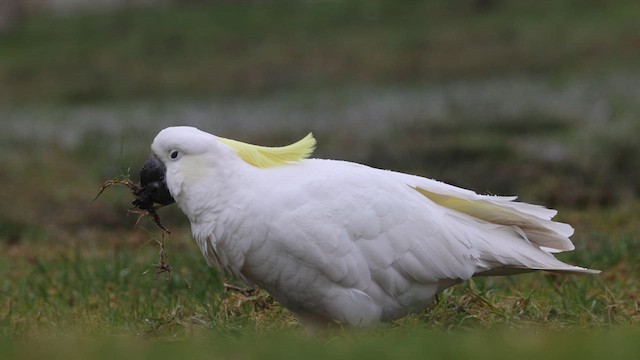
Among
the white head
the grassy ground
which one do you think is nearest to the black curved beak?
the white head

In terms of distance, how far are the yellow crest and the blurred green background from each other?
0.84m

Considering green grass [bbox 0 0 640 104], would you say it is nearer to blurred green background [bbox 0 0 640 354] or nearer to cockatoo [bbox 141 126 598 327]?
blurred green background [bbox 0 0 640 354]

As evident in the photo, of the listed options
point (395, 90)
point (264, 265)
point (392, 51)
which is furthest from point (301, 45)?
point (264, 265)

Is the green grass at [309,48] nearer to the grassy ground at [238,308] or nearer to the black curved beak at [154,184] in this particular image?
the grassy ground at [238,308]

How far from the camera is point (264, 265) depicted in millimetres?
5023

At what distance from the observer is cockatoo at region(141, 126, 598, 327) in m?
4.99

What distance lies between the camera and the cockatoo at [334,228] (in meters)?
4.99

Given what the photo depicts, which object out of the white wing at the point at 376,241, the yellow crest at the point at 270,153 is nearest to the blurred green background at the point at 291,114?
the white wing at the point at 376,241

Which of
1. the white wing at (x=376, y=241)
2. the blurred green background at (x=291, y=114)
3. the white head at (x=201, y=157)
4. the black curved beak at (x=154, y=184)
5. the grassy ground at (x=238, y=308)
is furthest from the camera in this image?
the blurred green background at (x=291, y=114)

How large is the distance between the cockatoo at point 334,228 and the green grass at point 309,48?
14577 mm

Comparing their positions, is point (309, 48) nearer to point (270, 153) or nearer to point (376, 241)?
point (270, 153)

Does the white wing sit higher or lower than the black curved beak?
higher

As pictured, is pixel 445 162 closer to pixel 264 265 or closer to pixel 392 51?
pixel 264 265

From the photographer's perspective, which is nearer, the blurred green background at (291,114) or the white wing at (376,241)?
the white wing at (376,241)
